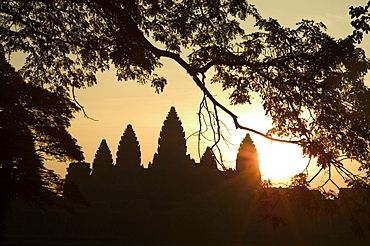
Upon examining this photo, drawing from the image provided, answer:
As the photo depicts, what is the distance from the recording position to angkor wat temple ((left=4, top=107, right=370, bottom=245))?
41.3m

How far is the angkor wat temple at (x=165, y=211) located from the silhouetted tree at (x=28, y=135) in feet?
42.2

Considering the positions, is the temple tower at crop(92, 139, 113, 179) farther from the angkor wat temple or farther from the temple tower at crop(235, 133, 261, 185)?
the temple tower at crop(235, 133, 261, 185)

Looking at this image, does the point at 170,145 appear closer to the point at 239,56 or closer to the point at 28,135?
the point at 28,135

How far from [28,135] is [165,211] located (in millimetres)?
29806

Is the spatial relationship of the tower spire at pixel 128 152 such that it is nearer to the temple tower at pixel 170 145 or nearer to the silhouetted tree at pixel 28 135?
the temple tower at pixel 170 145

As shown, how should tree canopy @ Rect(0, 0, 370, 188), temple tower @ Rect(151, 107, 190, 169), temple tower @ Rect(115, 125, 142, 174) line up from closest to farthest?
tree canopy @ Rect(0, 0, 370, 188), temple tower @ Rect(115, 125, 142, 174), temple tower @ Rect(151, 107, 190, 169)

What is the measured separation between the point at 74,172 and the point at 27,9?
45.3 m

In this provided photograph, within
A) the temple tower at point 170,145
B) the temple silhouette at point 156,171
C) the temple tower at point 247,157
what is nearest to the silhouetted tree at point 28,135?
the temple silhouette at point 156,171

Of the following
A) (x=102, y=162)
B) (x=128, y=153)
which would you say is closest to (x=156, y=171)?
(x=128, y=153)

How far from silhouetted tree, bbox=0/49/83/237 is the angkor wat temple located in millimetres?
12851

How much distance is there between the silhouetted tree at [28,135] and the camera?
1716cm

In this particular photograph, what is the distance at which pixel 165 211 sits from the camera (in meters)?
47.0

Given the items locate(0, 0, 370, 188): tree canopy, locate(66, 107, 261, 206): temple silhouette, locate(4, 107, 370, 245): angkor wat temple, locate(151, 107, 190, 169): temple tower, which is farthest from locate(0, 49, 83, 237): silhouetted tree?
locate(151, 107, 190, 169): temple tower

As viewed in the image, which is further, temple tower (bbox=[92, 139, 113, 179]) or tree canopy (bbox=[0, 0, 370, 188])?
temple tower (bbox=[92, 139, 113, 179])
